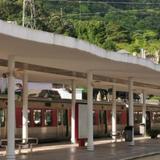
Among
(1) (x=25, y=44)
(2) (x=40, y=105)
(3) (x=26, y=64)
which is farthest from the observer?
(2) (x=40, y=105)

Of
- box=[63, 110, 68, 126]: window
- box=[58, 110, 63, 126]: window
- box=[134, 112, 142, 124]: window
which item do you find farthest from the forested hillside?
box=[58, 110, 63, 126]: window

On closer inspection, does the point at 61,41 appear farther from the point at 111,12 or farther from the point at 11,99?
the point at 111,12

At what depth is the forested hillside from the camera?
74.2 meters

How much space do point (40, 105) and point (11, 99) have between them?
12869mm

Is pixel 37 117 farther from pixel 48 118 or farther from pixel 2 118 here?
pixel 2 118

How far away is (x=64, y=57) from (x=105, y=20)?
71.4 m

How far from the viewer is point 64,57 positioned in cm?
1914

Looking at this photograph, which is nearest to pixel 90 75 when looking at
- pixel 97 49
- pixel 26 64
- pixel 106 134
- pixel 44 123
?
pixel 26 64

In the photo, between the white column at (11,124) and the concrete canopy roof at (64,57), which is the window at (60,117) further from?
the white column at (11,124)

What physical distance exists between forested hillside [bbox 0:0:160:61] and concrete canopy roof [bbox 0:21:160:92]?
43072 millimetres

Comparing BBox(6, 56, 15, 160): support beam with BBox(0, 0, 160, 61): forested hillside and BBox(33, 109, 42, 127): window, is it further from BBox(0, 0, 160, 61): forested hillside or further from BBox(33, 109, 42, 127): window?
BBox(0, 0, 160, 61): forested hillside

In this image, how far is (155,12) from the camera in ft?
309

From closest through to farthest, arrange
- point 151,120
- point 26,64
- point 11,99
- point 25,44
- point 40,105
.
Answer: point 25,44 → point 11,99 → point 26,64 → point 40,105 → point 151,120

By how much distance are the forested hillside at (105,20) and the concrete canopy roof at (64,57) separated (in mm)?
43072
